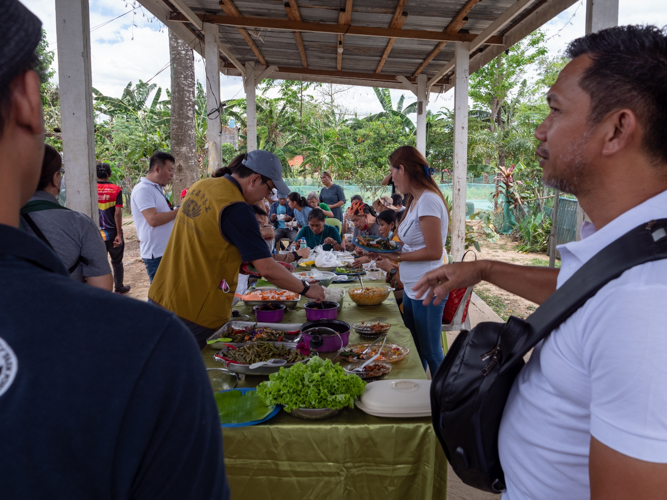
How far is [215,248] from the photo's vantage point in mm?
2463

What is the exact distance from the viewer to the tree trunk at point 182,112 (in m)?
8.85

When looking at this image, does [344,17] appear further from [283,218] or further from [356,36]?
[283,218]

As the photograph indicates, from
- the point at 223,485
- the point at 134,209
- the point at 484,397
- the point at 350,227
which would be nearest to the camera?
the point at 223,485

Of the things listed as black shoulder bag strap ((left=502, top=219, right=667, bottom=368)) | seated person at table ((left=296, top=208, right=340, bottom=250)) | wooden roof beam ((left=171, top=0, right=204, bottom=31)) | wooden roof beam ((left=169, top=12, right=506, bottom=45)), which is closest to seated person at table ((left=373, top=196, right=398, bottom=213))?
seated person at table ((left=296, top=208, right=340, bottom=250))

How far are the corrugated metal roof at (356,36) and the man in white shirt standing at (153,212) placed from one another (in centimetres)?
224

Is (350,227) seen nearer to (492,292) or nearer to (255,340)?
(492,292)

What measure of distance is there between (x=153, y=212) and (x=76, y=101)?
1682 millimetres

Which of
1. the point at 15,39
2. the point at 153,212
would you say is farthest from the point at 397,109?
the point at 15,39

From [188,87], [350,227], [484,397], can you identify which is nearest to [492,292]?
[350,227]

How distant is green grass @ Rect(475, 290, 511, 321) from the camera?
23.6 feet

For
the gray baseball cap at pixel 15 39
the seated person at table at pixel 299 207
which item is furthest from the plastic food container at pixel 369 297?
the seated person at table at pixel 299 207

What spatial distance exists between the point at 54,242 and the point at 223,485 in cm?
218

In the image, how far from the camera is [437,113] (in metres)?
21.1

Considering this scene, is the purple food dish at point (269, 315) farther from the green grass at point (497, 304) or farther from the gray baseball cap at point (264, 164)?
the green grass at point (497, 304)
